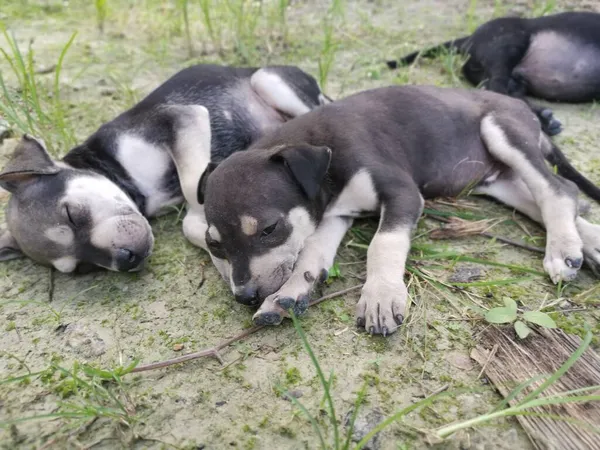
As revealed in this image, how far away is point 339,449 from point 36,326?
215cm

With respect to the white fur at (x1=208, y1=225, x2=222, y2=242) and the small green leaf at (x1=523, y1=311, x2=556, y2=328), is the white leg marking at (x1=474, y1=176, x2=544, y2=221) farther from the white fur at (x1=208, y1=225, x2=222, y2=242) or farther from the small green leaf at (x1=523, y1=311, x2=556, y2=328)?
the white fur at (x1=208, y1=225, x2=222, y2=242)

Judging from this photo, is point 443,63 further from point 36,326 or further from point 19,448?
point 19,448

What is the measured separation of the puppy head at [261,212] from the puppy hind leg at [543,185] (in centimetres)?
160

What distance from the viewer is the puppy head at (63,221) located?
3600 mm

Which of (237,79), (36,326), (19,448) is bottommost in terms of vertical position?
(36,326)

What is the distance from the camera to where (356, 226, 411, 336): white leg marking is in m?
2.85

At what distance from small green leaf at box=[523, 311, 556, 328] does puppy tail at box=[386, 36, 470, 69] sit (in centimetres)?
447

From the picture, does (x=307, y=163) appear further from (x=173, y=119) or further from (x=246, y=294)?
(x=173, y=119)

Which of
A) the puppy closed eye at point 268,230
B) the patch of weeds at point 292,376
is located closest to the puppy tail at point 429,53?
the puppy closed eye at point 268,230

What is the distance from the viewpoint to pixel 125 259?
355 cm

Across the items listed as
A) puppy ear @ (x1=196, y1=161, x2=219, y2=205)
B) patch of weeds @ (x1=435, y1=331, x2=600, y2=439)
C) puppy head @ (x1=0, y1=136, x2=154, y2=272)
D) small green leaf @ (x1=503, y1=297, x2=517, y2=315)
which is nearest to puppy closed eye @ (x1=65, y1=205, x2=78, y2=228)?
puppy head @ (x1=0, y1=136, x2=154, y2=272)

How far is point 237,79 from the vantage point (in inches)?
204

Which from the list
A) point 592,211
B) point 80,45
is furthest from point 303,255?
point 80,45

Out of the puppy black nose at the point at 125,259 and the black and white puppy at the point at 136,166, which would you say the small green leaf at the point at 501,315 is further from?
the puppy black nose at the point at 125,259
